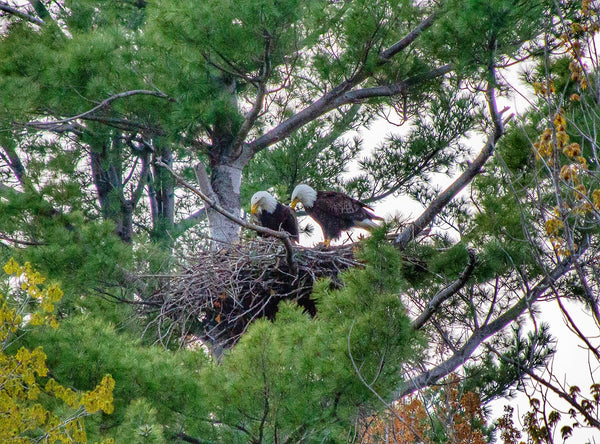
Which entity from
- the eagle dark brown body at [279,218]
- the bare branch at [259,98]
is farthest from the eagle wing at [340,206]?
the bare branch at [259,98]

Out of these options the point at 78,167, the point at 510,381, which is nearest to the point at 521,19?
the point at 510,381

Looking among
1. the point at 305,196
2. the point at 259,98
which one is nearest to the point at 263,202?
the point at 305,196

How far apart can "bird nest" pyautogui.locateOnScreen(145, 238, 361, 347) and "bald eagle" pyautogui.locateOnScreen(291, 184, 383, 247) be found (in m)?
0.97

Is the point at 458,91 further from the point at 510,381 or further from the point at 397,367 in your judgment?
the point at 397,367

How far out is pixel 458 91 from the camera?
7.62m

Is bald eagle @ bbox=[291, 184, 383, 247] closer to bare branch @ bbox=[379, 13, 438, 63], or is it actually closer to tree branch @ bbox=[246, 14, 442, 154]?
tree branch @ bbox=[246, 14, 442, 154]

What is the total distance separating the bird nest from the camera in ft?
20.7

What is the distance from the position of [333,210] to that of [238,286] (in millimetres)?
1568

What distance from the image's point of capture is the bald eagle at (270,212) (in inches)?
303

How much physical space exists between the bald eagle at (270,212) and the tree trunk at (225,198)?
30 centimetres

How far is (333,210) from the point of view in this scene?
755 cm

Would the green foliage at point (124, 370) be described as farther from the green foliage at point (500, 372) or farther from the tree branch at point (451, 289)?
the green foliage at point (500, 372)

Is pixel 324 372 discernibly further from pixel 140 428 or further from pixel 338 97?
pixel 338 97

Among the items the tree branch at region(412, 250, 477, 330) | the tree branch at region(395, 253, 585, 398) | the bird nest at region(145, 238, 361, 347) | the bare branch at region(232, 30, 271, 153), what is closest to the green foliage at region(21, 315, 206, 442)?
the bird nest at region(145, 238, 361, 347)
